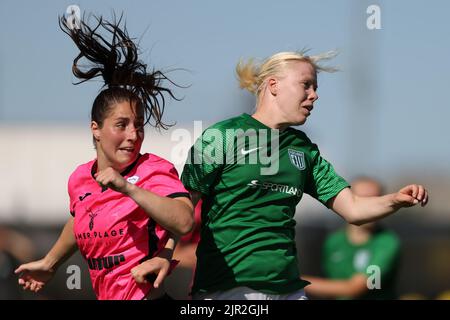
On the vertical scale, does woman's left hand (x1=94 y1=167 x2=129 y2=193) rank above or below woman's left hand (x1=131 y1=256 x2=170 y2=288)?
above

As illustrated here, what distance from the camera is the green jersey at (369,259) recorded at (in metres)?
7.38

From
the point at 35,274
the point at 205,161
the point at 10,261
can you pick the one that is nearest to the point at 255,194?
the point at 205,161

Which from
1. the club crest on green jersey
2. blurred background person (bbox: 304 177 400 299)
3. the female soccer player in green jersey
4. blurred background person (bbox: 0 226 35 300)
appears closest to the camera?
the female soccer player in green jersey

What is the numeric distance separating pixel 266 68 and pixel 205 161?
75 cm

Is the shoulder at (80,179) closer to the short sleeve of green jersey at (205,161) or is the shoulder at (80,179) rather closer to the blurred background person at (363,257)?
the short sleeve of green jersey at (205,161)

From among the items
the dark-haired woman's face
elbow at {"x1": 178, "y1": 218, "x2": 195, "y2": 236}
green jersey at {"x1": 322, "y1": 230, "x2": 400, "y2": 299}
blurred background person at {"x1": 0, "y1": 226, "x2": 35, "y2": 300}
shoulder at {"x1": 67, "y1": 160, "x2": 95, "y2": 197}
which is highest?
the dark-haired woman's face

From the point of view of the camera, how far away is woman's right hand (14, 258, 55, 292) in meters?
5.16

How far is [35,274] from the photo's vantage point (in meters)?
5.20

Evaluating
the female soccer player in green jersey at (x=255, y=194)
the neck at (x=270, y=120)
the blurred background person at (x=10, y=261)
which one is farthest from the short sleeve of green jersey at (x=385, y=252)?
the blurred background person at (x=10, y=261)

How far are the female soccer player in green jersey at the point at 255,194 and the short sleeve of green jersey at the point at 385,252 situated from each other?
2413mm

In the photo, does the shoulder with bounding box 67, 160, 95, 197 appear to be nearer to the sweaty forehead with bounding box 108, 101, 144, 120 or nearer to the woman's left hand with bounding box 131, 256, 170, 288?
the sweaty forehead with bounding box 108, 101, 144, 120

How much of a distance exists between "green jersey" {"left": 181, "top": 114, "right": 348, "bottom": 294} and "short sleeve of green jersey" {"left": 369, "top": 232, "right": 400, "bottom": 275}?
2578mm

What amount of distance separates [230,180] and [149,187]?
1.58 feet

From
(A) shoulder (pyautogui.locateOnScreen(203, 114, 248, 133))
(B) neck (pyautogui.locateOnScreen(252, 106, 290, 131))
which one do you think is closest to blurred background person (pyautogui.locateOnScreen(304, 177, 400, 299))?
(B) neck (pyautogui.locateOnScreen(252, 106, 290, 131))
